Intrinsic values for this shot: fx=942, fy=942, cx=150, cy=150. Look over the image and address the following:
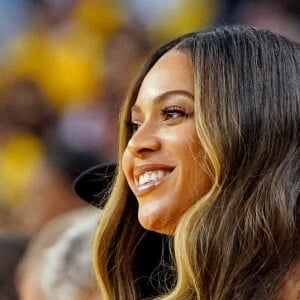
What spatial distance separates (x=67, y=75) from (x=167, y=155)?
1.48 m

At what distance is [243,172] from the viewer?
1.07 metres

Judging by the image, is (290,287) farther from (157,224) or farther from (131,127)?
(131,127)

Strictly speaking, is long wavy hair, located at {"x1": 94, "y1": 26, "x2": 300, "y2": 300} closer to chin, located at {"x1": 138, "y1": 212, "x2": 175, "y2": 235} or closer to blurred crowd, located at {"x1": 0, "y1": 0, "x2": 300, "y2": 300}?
chin, located at {"x1": 138, "y1": 212, "x2": 175, "y2": 235}

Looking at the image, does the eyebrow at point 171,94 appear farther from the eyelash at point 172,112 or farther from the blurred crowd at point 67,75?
the blurred crowd at point 67,75

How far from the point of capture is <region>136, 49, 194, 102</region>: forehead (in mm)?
1113

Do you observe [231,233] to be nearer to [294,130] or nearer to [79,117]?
[294,130]

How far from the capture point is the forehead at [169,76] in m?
1.11

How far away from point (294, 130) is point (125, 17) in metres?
1.54

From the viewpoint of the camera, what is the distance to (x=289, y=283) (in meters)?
1.02

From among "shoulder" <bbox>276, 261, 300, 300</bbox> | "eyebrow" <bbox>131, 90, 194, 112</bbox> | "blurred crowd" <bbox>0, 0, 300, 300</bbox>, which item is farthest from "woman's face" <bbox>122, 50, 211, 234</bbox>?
"blurred crowd" <bbox>0, 0, 300, 300</bbox>

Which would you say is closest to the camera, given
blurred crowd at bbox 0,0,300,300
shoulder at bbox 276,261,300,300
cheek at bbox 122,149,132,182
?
shoulder at bbox 276,261,300,300

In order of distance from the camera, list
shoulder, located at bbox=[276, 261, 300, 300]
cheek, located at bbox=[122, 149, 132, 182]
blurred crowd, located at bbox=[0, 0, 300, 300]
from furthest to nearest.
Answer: blurred crowd, located at bbox=[0, 0, 300, 300]
cheek, located at bbox=[122, 149, 132, 182]
shoulder, located at bbox=[276, 261, 300, 300]

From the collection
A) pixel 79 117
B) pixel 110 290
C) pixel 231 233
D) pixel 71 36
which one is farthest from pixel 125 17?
pixel 231 233

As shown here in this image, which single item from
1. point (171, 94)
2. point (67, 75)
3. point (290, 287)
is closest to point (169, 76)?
point (171, 94)
